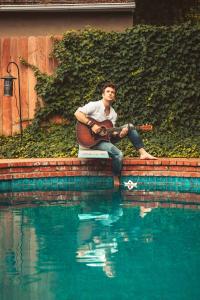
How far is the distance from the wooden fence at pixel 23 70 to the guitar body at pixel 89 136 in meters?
2.14

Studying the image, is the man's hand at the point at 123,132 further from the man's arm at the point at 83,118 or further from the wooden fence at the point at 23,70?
the wooden fence at the point at 23,70

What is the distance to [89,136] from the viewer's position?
8.54 meters

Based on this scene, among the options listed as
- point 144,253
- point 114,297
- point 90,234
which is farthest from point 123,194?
point 114,297

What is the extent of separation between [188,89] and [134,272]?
239 inches

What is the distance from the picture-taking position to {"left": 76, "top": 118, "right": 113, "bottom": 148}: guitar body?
8492mm

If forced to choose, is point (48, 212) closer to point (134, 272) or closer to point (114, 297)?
point (134, 272)

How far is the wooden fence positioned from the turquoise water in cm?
324

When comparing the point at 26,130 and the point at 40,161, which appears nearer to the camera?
the point at 40,161

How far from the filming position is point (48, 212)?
695 centimetres

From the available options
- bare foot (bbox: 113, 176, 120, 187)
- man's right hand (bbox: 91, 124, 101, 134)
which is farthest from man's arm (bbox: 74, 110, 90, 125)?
bare foot (bbox: 113, 176, 120, 187)

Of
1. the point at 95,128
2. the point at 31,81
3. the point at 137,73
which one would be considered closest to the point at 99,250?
the point at 95,128

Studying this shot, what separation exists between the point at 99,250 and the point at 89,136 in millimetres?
3438

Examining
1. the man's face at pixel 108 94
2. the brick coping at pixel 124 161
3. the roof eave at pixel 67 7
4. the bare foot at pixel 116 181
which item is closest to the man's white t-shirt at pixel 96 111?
the man's face at pixel 108 94

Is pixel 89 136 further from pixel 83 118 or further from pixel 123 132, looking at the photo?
pixel 123 132
